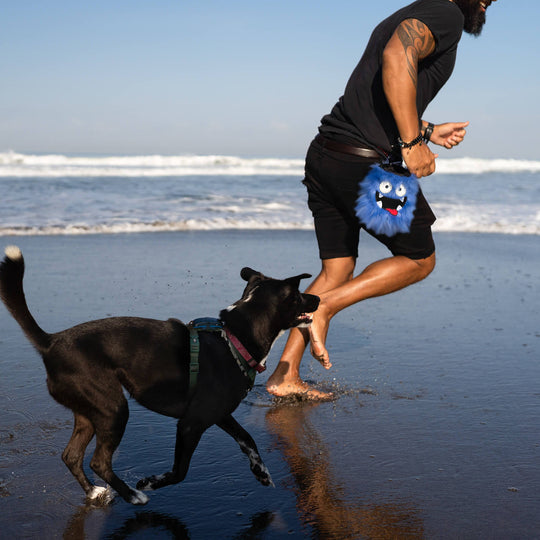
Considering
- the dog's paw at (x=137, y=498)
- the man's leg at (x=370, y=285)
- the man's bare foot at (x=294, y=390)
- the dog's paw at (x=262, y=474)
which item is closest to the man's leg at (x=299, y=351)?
the man's bare foot at (x=294, y=390)

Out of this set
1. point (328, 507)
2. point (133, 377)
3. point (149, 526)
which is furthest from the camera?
point (133, 377)

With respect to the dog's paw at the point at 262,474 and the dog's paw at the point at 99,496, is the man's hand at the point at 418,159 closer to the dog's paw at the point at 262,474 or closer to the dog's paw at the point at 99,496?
the dog's paw at the point at 262,474

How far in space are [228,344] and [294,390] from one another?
3.81 ft

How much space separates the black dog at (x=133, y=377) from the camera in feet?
9.07

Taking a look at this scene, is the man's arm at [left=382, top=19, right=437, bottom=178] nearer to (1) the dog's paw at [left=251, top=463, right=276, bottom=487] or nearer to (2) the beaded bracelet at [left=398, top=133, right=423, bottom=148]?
(2) the beaded bracelet at [left=398, top=133, right=423, bottom=148]

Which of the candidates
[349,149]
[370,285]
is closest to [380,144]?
[349,149]

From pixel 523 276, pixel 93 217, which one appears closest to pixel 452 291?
pixel 523 276

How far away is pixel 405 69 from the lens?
333 centimetres

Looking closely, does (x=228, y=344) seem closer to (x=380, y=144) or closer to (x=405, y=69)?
(x=380, y=144)

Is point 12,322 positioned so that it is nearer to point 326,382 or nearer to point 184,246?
point 326,382

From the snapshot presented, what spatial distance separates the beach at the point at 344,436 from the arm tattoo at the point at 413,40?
1.81 m

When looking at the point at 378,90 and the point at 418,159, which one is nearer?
the point at 418,159

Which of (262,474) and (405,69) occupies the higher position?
(405,69)

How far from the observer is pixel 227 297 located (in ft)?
20.3
